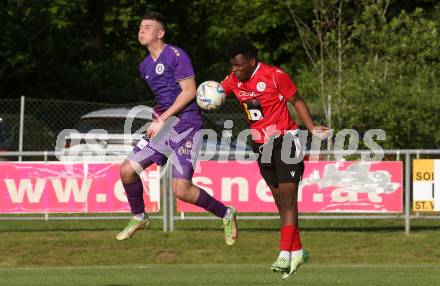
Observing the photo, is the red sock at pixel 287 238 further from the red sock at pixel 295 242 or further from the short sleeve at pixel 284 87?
the short sleeve at pixel 284 87

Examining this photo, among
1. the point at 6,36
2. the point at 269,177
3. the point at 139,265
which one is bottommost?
the point at 139,265

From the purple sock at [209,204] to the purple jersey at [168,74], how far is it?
860 millimetres

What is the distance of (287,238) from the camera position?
12.3 m

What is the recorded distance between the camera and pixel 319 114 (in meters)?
29.5

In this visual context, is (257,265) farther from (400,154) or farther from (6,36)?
(6,36)

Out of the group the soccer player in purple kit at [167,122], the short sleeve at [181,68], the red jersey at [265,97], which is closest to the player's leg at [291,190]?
the red jersey at [265,97]

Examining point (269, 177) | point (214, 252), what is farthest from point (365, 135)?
point (269, 177)

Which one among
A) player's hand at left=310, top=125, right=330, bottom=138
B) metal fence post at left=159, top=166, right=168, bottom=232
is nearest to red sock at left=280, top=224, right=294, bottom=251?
player's hand at left=310, top=125, right=330, bottom=138

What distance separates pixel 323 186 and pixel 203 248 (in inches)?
88.1

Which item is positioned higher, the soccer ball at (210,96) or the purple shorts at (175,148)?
the soccer ball at (210,96)

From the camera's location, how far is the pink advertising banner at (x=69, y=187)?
19594 mm

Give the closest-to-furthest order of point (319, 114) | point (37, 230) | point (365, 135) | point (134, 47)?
1. point (37, 230)
2. point (365, 135)
3. point (319, 114)
4. point (134, 47)

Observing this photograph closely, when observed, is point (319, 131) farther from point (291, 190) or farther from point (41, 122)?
point (41, 122)

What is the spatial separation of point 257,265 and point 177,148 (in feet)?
19.7
